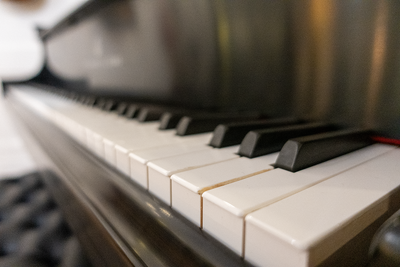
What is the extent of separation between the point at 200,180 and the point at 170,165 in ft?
0.26

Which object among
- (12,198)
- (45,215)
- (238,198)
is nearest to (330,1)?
(238,198)

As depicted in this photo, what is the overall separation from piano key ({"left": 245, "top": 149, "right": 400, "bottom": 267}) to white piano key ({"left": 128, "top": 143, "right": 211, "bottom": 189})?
0.23 meters

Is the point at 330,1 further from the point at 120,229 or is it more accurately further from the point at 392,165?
the point at 120,229

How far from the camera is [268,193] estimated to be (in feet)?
0.98

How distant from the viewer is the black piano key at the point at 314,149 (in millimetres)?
384

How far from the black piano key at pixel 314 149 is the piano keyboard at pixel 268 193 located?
0.04ft

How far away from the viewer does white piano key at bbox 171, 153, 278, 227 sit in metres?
0.33

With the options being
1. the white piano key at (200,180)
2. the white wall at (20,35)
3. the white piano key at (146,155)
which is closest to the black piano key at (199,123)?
the white piano key at (146,155)

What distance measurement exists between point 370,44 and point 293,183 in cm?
38

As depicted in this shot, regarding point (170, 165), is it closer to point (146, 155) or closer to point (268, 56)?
point (146, 155)

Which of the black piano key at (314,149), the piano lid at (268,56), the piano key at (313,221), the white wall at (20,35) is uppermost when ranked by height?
Answer: the white wall at (20,35)

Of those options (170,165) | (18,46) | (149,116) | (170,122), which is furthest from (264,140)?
(18,46)

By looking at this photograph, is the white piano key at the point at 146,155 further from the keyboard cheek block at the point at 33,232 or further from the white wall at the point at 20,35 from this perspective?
the white wall at the point at 20,35

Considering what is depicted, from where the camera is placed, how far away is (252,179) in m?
0.34
